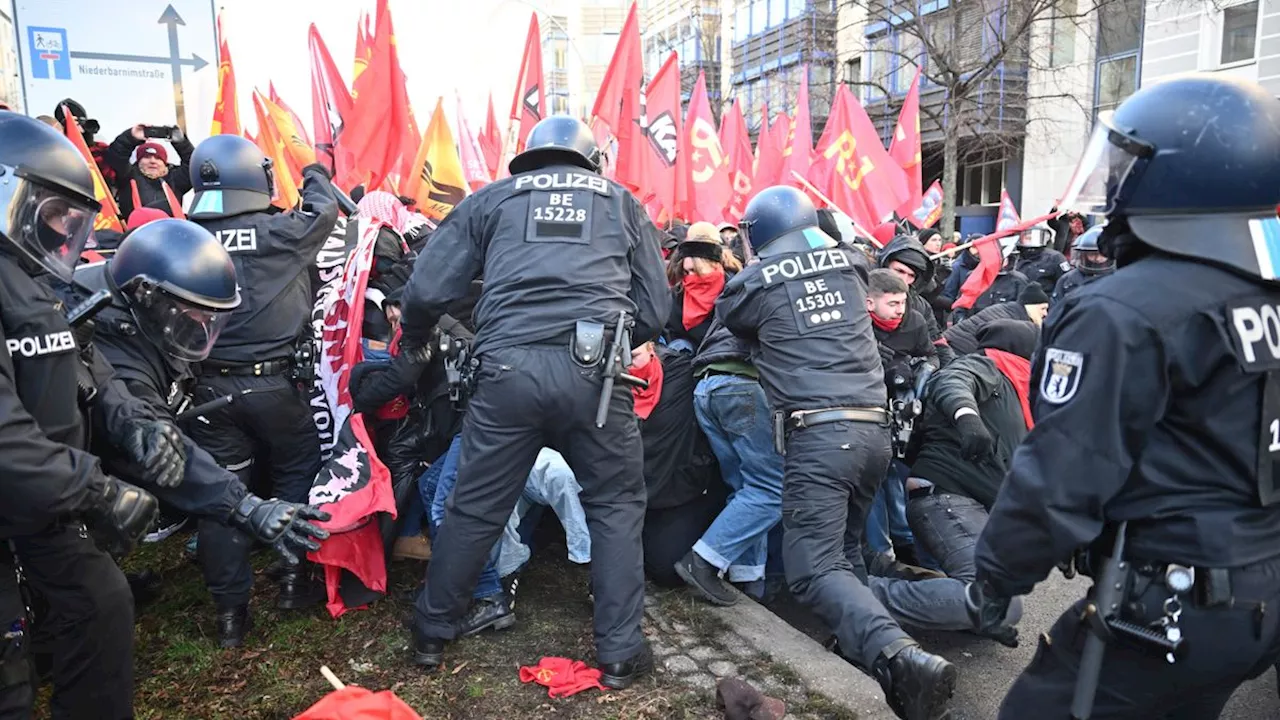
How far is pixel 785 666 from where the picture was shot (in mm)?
3625

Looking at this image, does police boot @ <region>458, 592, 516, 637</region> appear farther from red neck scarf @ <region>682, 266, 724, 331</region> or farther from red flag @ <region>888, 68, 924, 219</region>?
red flag @ <region>888, 68, 924, 219</region>

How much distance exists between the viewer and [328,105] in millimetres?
7934

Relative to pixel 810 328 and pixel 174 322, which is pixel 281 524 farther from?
pixel 810 328

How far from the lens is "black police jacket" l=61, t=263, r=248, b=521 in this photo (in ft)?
9.42

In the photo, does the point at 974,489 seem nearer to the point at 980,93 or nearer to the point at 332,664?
the point at 332,664

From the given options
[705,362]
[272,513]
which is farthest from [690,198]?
[272,513]

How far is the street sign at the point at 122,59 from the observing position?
27.2ft

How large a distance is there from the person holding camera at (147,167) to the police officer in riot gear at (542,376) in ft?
15.8

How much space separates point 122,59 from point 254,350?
20.2ft

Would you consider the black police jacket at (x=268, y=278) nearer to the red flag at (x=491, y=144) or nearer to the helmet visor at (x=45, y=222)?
the helmet visor at (x=45, y=222)

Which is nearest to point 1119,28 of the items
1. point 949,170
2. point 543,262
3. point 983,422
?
point 949,170

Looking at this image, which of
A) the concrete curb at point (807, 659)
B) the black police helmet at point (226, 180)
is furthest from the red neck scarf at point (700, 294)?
the black police helmet at point (226, 180)

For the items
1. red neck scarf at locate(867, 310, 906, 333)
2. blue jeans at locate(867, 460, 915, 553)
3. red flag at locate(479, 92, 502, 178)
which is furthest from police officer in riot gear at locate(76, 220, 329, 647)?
red flag at locate(479, 92, 502, 178)

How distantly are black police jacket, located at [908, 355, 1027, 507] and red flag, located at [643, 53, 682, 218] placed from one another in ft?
17.0
